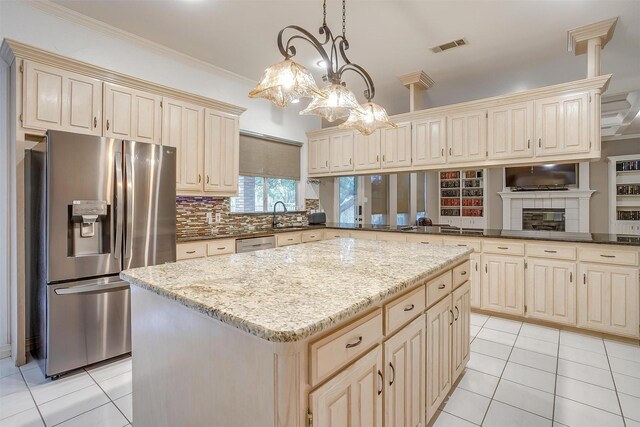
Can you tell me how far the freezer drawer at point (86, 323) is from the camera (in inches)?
89.5

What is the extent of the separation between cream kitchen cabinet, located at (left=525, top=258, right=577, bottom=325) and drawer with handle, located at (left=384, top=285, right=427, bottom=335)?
2.27 metres

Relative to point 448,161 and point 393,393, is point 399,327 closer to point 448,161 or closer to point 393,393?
point 393,393

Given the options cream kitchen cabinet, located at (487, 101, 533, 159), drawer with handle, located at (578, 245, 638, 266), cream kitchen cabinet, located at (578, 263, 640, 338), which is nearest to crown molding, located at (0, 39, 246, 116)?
cream kitchen cabinet, located at (487, 101, 533, 159)

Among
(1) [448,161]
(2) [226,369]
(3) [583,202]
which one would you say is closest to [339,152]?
(1) [448,161]

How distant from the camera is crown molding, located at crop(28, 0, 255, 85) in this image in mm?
2723

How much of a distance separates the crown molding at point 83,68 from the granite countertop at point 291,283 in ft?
6.83

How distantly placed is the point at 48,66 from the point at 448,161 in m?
4.12

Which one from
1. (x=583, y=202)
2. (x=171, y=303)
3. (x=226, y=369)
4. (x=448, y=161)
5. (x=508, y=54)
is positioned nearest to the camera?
(x=226, y=369)

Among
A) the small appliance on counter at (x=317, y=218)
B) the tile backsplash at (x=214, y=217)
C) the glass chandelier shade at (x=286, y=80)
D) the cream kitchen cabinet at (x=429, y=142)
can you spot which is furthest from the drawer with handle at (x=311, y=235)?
the glass chandelier shade at (x=286, y=80)

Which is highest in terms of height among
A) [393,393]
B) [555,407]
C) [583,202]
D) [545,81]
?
[545,81]

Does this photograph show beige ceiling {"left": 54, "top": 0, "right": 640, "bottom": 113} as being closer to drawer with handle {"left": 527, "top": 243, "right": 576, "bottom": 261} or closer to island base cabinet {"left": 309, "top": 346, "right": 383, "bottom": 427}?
drawer with handle {"left": 527, "top": 243, "right": 576, "bottom": 261}

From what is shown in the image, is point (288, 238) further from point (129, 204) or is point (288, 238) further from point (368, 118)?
point (368, 118)

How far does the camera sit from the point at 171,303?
1.28 metres

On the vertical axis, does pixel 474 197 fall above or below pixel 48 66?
below
